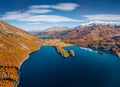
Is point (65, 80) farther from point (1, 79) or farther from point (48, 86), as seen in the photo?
point (1, 79)

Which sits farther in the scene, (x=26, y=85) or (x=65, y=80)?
(x=65, y=80)

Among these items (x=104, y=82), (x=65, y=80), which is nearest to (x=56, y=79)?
Result: (x=65, y=80)

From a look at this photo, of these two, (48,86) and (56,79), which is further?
(56,79)

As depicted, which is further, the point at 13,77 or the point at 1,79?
the point at 13,77

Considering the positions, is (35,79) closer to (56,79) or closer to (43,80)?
(43,80)

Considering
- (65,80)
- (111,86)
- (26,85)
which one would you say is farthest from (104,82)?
(26,85)

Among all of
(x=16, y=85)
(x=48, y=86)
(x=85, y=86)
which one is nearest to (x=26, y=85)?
(x=16, y=85)

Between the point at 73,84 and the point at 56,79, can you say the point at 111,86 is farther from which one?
the point at 56,79
